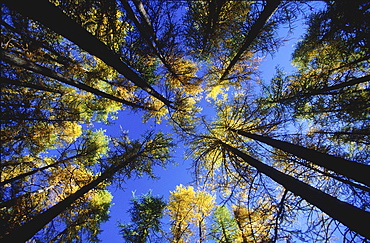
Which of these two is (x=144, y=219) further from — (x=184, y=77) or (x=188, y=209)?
(x=184, y=77)

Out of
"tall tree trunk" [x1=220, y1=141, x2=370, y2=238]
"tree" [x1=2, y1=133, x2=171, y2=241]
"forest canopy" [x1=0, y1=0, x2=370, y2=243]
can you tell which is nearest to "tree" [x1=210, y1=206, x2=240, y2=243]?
"forest canopy" [x1=0, y1=0, x2=370, y2=243]

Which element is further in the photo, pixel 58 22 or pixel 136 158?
pixel 136 158

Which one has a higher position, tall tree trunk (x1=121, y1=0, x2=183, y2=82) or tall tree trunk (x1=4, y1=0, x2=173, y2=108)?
tall tree trunk (x1=121, y1=0, x2=183, y2=82)

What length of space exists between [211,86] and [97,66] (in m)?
5.28

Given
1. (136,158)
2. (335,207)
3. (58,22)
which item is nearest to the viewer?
(335,207)

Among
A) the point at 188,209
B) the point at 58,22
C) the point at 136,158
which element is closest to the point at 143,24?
the point at 58,22

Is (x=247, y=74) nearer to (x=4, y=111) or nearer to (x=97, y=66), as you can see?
(x=97, y=66)

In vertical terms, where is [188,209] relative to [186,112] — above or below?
below

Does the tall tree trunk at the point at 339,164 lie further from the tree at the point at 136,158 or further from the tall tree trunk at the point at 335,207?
the tree at the point at 136,158

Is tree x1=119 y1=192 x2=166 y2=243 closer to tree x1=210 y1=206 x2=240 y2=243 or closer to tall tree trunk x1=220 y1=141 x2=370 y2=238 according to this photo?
tree x1=210 y1=206 x2=240 y2=243

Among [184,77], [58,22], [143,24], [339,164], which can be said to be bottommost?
[339,164]

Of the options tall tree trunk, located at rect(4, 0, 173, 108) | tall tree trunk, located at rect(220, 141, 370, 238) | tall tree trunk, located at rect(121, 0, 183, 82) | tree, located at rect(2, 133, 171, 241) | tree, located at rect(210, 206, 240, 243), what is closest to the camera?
tall tree trunk, located at rect(220, 141, 370, 238)

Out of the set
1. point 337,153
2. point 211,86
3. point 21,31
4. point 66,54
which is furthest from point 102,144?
point 337,153

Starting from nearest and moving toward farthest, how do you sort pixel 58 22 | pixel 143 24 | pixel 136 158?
pixel 58 22, pixel 143 24, pixel 136 158
